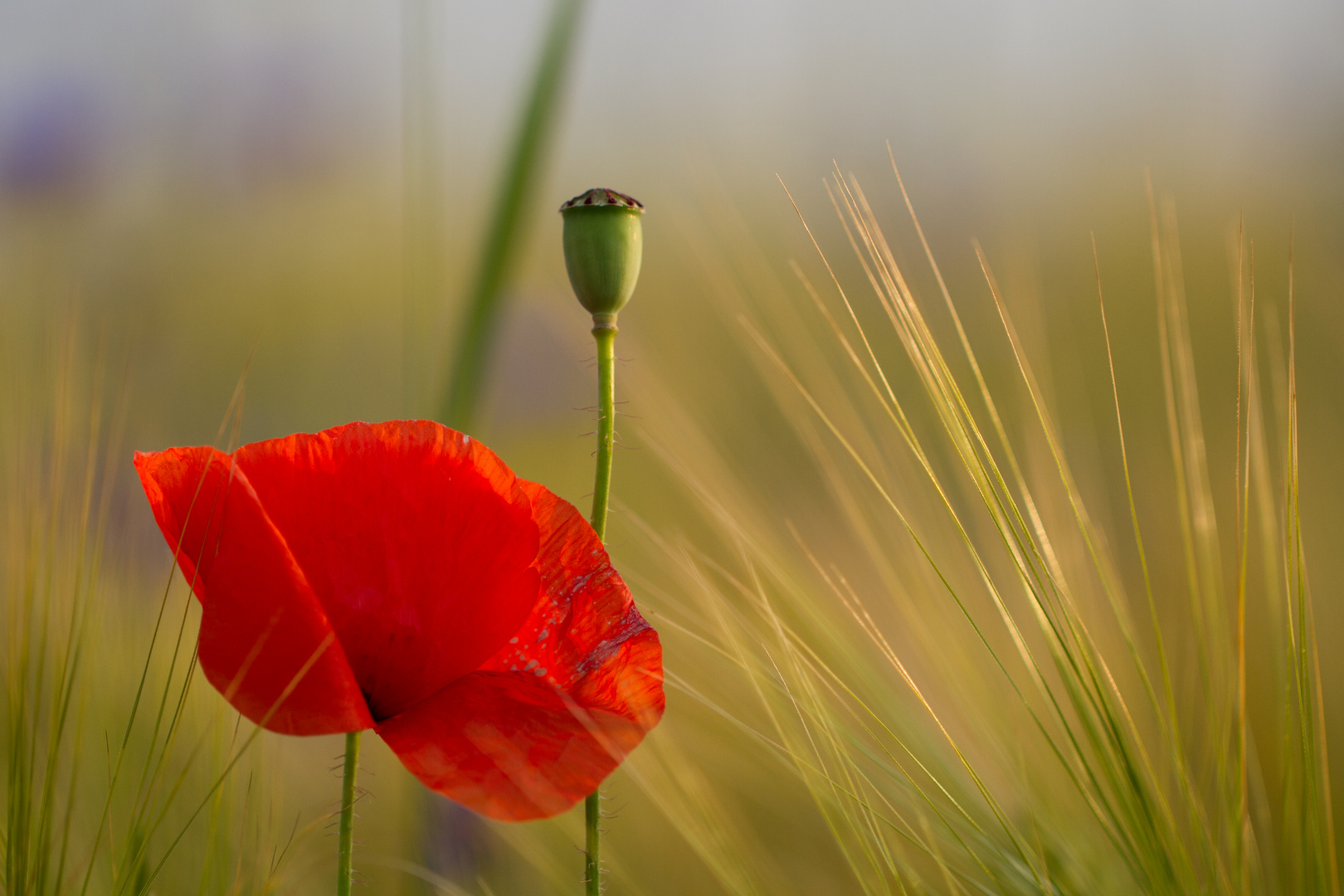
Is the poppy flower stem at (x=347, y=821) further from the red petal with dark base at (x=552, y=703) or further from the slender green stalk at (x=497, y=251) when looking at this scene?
the slender green stalk at (x=497, y=251)

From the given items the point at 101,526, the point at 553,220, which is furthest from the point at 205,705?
the point at 553,220

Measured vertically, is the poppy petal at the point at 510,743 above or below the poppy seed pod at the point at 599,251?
below

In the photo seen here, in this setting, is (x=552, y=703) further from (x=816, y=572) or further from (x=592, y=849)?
(x=816, y=572)

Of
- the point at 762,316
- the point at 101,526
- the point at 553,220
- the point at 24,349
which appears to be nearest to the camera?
the point at 101,526

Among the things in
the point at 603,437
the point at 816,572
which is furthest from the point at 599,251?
the point at 816,572

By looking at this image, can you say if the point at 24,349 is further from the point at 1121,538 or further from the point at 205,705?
the point at 1121,538

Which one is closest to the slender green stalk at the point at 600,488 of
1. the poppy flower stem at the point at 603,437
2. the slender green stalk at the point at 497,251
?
the poppy flower stem at the point at 603,437
